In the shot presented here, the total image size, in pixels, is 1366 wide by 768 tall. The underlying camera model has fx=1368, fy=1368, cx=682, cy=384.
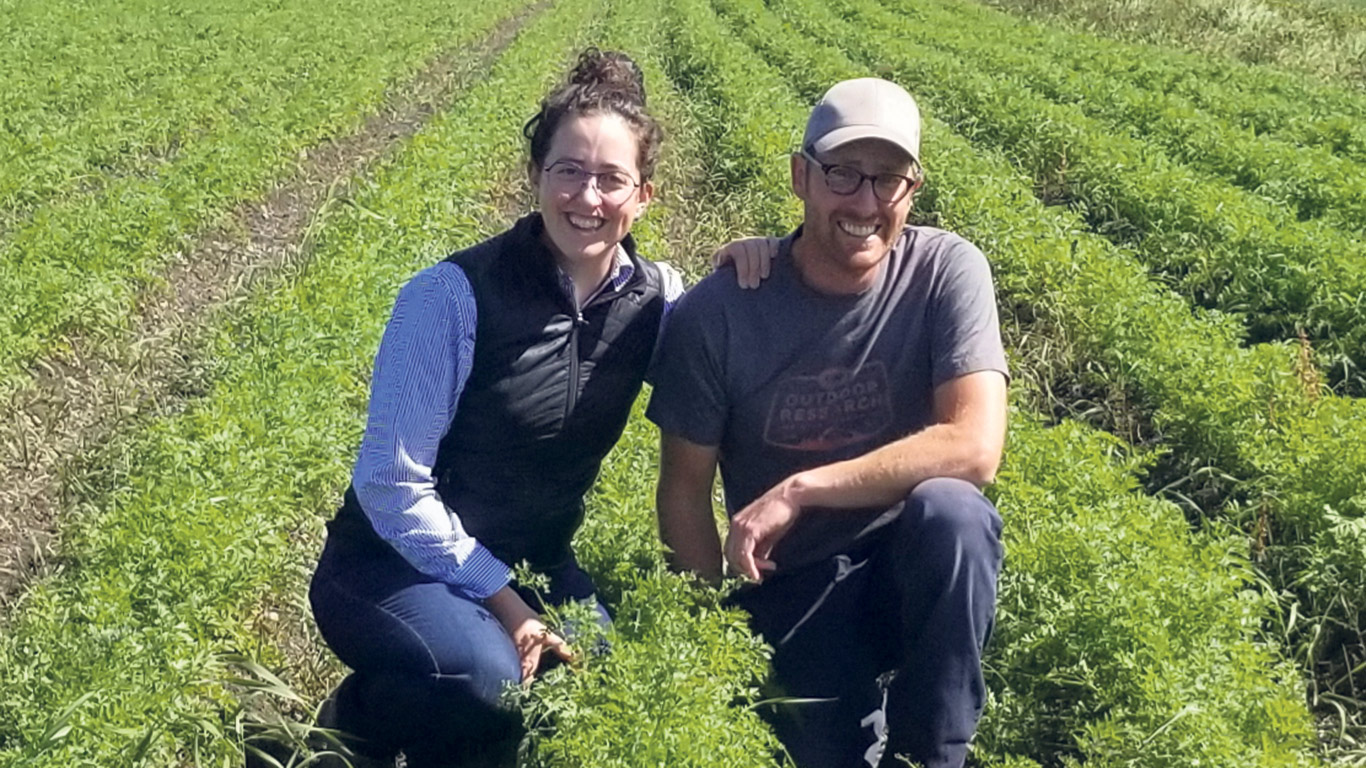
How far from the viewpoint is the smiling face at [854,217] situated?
3.68 metres

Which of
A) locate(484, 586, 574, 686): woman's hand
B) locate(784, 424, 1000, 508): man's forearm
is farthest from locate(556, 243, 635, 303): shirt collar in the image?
locate(484, 586, 574, 686): woman's hand

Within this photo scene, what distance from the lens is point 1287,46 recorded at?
21094 millimetres

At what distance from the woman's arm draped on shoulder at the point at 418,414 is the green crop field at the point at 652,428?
0.53m

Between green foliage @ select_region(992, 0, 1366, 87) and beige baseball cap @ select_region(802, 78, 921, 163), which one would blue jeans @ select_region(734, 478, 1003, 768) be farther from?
green foliage @ select_region(992, 0, 1366, 87)

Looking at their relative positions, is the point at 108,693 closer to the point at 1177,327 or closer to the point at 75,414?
the point at 75,414

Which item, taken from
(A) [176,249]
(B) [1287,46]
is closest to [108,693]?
(A) [176,249]

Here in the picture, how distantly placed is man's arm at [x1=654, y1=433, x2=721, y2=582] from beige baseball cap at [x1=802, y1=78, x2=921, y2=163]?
2.96 feet

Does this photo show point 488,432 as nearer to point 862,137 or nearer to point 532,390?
point 532,390

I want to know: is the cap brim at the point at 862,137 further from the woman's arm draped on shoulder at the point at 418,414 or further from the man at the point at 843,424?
the woman's arm draped on shoulder at the point at 418,414

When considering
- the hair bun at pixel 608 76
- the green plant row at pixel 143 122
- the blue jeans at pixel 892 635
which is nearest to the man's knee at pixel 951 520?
the blue jeans at pixel 892 635

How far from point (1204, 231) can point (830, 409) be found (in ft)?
18.1

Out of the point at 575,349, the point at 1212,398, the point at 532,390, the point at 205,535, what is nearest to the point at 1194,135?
the point at 1212,398

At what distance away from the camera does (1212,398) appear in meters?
5.65

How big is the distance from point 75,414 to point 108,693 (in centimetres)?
373
